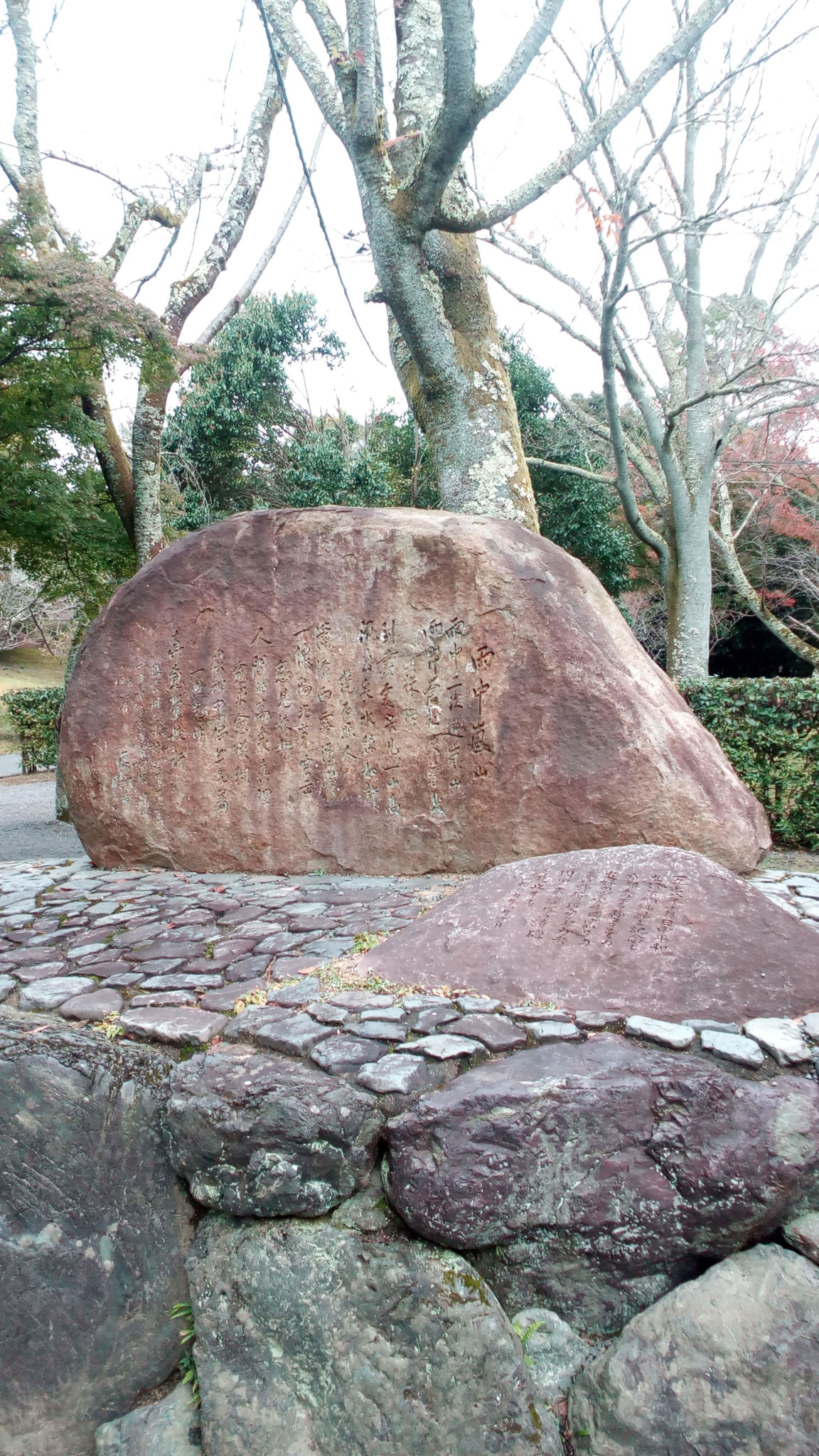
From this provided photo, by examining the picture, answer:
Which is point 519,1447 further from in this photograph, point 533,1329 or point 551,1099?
point 551,1099

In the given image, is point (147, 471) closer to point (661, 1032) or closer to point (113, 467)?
point (113, 467)

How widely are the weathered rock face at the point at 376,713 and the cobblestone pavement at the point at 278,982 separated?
1.27ft

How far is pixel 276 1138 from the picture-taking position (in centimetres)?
240

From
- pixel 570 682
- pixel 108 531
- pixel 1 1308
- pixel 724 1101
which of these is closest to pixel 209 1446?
Answer: pixel 1 1308

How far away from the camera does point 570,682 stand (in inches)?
178

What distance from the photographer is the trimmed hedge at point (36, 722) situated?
41.8 ft

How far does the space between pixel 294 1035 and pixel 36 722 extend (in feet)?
38.3

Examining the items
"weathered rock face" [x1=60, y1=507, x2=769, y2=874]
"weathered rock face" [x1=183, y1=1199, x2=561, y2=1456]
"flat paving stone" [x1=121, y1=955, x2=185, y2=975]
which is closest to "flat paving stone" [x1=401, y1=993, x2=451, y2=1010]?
"weathered rock face" [x1=183, y1=1199, x2=561, y2=1456]

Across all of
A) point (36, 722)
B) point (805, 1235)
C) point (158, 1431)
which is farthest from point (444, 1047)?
point (36, 722)

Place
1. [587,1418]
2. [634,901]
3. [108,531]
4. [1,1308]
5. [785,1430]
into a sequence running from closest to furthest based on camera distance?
[785,1430], [587,1418], [1,1308], [634,901], [108,531]

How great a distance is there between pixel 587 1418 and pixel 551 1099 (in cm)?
85

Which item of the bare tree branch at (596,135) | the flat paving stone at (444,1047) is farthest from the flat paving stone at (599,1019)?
the bare tree branch at (596,135)

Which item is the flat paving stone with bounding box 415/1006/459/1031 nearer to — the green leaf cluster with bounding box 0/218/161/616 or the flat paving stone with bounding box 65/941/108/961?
the flat paving stone with bounding box 65/941/108/961

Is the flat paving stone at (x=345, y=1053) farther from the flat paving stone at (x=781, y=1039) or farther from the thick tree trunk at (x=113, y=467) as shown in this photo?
the thick tree trunk at (x=113, y=467)
